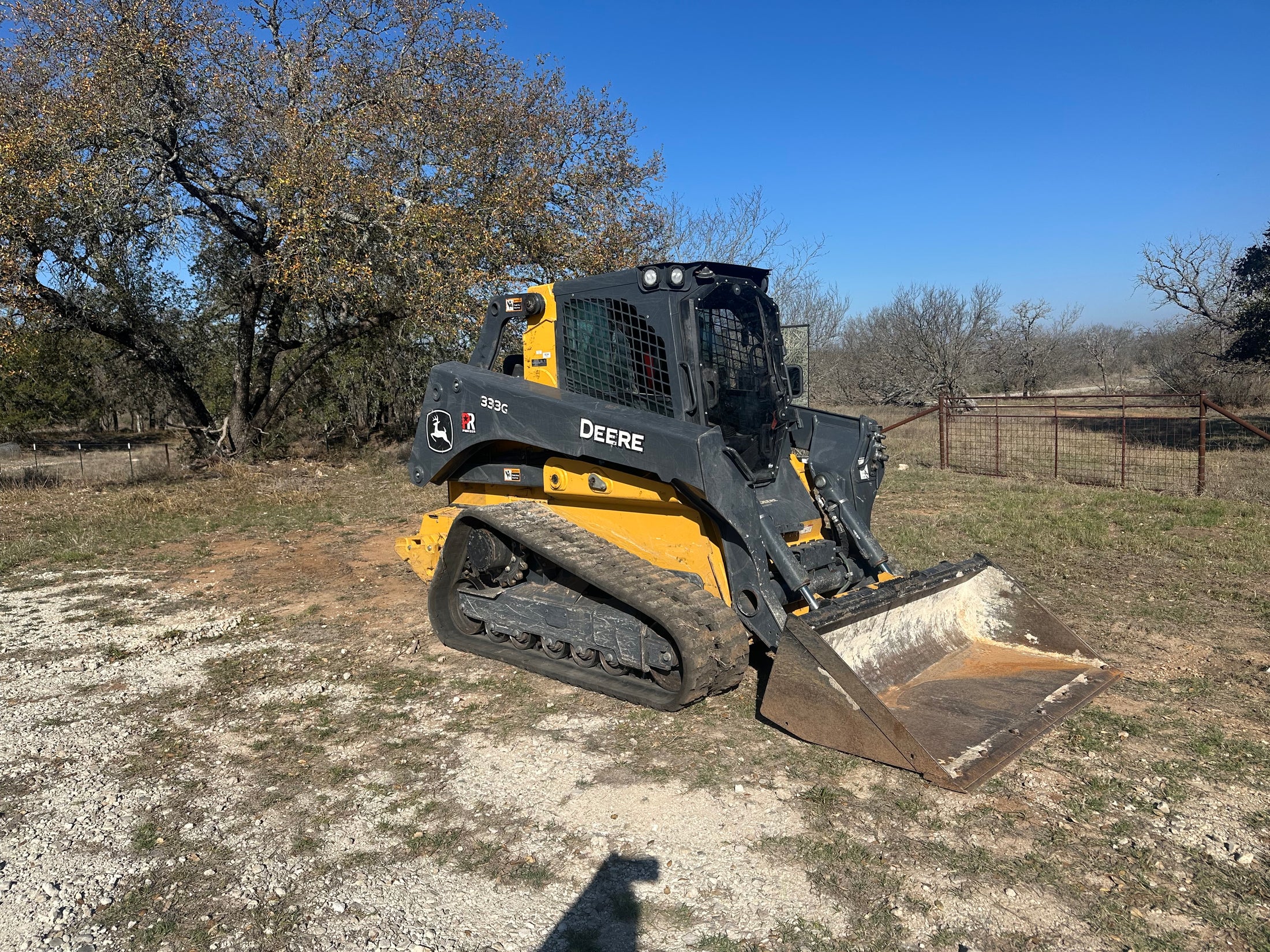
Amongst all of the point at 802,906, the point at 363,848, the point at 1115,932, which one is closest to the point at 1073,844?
the point at 1115,932

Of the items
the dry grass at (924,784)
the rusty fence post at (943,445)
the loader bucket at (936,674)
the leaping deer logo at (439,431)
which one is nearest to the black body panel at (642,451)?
the leaping deer logo at (439,431)

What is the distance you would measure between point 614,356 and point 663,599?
61.8 inches

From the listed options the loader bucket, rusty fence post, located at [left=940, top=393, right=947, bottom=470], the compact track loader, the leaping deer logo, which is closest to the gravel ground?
the loader bucket

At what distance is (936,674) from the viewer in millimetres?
5184

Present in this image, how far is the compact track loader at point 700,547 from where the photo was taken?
4.62m

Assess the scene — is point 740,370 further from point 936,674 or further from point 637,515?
point 936,674

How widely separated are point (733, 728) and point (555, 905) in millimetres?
1786

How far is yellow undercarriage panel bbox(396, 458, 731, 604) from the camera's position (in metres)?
5.15

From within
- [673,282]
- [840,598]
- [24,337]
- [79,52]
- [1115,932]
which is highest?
[79,52]

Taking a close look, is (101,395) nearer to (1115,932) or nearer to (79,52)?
(79,52)

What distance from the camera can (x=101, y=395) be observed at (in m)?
27.4

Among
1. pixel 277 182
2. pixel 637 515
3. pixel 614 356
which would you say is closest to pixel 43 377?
pixel 277 182

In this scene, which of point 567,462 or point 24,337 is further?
point 24,337

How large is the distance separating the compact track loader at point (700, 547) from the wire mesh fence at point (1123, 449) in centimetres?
747
